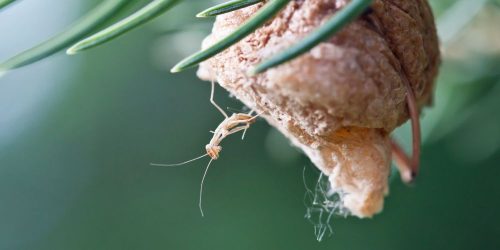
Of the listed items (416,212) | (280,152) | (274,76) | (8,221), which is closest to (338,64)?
(274,76)

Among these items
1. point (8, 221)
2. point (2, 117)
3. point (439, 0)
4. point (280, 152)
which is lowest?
point (8, 221)

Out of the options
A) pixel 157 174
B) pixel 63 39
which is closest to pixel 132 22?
pixel 63 39

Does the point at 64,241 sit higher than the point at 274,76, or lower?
lower

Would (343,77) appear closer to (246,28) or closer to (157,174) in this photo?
(246,28)

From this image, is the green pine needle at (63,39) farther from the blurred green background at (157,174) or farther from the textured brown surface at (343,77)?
the blurred green background at (157,174)

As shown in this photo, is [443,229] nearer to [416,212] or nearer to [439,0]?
[416,212]

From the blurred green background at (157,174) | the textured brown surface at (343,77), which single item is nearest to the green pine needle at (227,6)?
the textured brown surface at (343,77)
